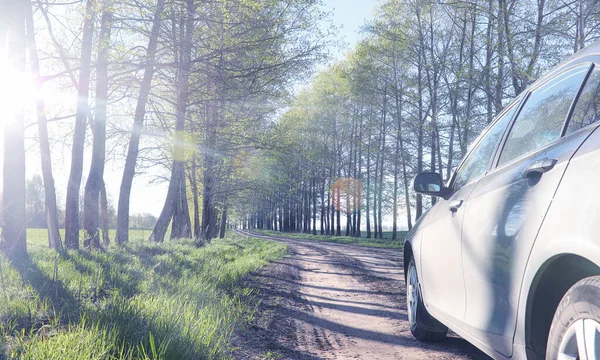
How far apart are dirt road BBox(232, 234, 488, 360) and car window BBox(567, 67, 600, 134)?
7.69 ft

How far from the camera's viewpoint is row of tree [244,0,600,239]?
14211 millimetres

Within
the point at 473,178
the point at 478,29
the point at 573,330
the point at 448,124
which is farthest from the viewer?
the point at 448,124

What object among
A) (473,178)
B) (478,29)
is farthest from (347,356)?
(478,29)

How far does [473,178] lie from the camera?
336 centimetres

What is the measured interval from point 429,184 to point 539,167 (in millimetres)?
1719

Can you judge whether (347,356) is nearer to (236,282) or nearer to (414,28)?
(236,282)

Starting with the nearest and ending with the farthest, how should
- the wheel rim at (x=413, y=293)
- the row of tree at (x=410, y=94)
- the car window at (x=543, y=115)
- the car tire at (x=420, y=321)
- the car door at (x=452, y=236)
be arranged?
1. the car window at (x=543, y=115)
2. the car door at (x=452, y=236)
3. the car tire at (x=420, y=321)
4. the wheel rim at (x=413, y=293)
5. the row of tree at (x=410, y=94)

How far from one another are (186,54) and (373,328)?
8261mm

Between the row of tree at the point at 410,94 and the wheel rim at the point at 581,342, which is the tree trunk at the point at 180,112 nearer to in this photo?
the row of tree at the point at 410,94

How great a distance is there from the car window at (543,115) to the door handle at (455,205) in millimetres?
419

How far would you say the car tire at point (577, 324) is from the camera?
1.54 meters

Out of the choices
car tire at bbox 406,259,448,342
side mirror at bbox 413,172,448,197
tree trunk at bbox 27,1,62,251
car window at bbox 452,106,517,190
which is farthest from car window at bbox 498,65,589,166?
tree trunk at bbox 27,1,62,251

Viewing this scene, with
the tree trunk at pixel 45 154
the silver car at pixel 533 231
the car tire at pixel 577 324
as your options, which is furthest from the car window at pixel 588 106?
the tree trunk at pixel 45 154

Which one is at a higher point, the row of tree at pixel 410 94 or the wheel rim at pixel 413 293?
the row of tree at pixel 410 94
